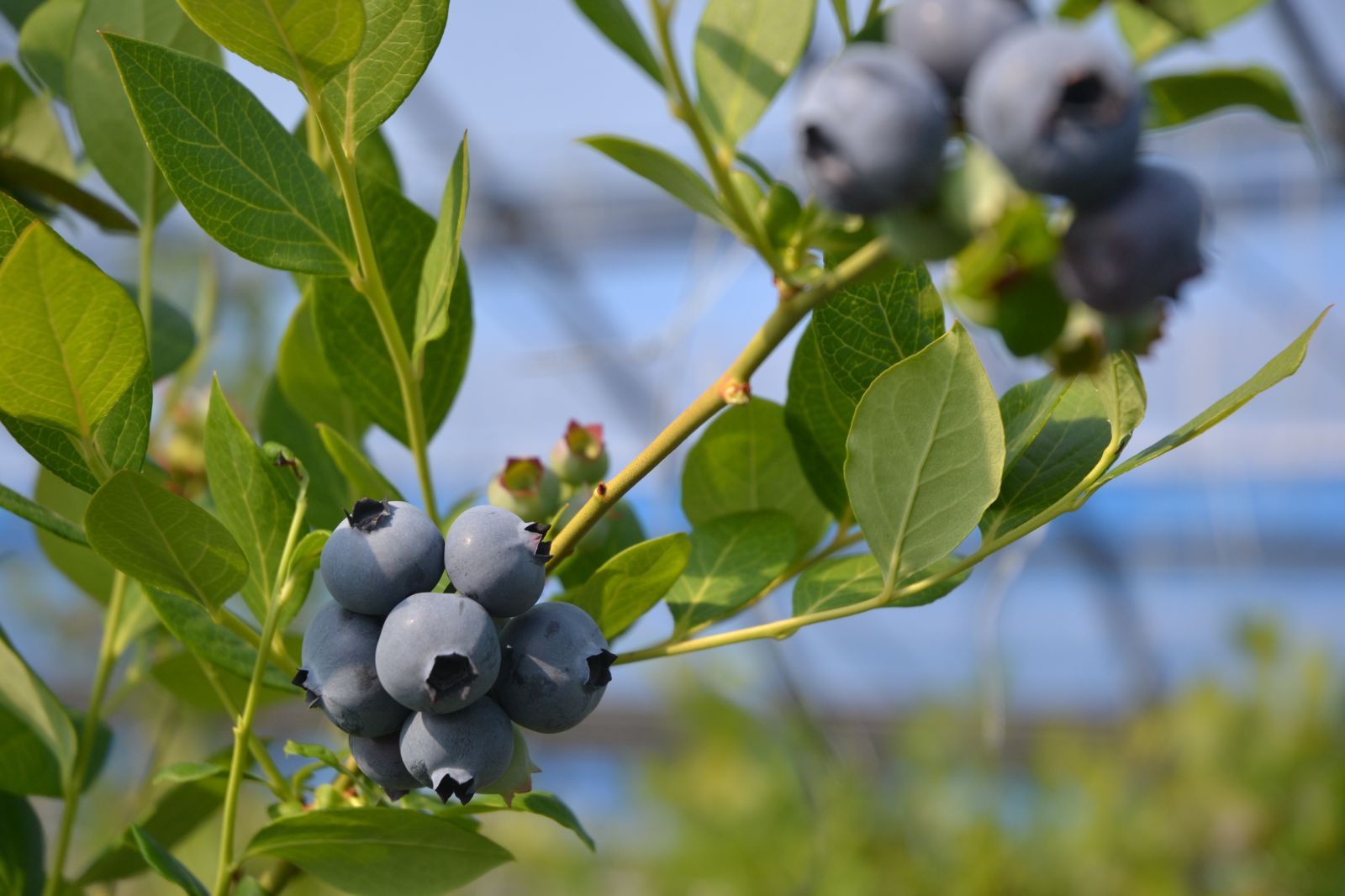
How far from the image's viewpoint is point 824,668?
7227 mm

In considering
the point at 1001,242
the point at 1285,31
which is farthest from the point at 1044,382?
the point at 1285,31

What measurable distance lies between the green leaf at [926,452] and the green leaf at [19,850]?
387 millimetres

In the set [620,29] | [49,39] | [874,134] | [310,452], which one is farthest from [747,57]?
[49,39]

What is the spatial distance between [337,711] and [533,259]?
17.6 feet

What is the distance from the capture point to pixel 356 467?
0.41 m

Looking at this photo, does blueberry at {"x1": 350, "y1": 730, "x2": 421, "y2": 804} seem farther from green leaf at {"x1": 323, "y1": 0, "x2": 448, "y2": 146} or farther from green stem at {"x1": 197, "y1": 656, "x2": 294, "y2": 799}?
green leaf at {"x1": 323, "y1": 0, "x2": 448, "y2": 146}

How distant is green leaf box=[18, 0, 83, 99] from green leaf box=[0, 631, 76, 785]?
0.28m

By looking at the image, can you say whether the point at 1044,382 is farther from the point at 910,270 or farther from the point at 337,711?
the point at 337,711

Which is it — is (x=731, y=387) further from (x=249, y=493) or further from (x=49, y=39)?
(x=49, y=39)

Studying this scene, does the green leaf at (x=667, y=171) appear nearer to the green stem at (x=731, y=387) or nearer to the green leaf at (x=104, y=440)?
the green stem at (x=731, y=387)

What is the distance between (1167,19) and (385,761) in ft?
1.02

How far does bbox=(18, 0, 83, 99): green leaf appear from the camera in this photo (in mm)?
560

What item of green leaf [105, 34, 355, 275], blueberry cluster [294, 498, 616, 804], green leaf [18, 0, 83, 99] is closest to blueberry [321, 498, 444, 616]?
blueberry cluster [294, 498, 616, 804]

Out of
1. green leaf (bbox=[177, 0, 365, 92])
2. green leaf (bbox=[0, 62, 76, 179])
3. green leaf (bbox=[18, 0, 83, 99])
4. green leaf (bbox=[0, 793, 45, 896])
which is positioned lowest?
green leaf (bbox=[0, 793, 45, 896])
